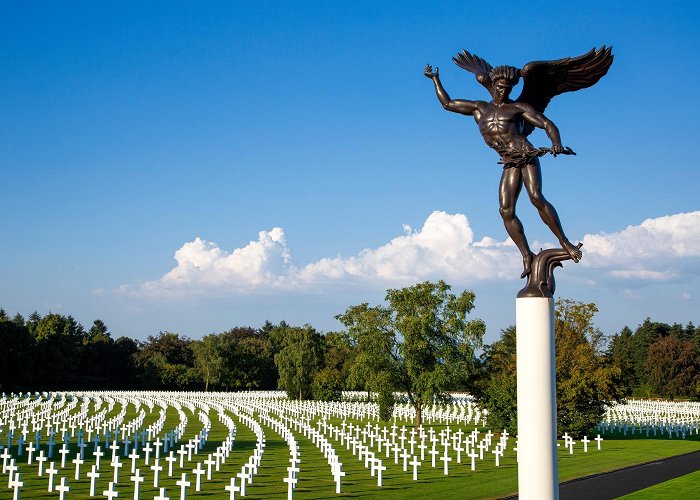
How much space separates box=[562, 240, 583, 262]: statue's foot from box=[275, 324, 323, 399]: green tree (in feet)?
213

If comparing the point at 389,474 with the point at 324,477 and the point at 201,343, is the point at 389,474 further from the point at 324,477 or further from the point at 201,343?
the point at 201,343

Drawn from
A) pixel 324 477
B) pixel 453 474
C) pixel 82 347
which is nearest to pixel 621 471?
pixel 453 474

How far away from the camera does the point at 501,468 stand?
1089 inches

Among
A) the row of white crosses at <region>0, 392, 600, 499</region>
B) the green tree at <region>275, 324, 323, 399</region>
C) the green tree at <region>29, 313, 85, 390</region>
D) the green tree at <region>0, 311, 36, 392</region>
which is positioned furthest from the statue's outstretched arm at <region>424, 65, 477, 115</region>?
the green tree at <region>29, 313, 85, 390</region>

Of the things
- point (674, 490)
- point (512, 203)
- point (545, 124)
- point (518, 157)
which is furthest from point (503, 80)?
point (674, 490)

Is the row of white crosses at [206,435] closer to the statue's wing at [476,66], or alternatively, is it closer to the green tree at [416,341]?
the green tree at [416,341]

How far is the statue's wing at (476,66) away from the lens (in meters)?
9.38

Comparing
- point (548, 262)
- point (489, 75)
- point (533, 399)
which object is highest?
point (489, 75)

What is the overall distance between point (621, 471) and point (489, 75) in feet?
69.8

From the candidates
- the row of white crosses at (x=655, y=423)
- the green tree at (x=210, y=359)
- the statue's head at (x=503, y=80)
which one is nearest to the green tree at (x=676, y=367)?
the row of white crosses at (x=655, y=423)

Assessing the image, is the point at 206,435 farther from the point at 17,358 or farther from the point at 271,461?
the point at 17,358

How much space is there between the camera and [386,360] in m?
42.8

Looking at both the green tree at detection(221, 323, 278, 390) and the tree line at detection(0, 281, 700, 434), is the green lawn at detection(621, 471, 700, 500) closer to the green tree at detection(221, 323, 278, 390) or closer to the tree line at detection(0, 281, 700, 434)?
the tree line at detection(0, 281, 700, 434)

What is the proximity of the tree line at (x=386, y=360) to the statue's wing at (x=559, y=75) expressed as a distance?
3137 centimetres
